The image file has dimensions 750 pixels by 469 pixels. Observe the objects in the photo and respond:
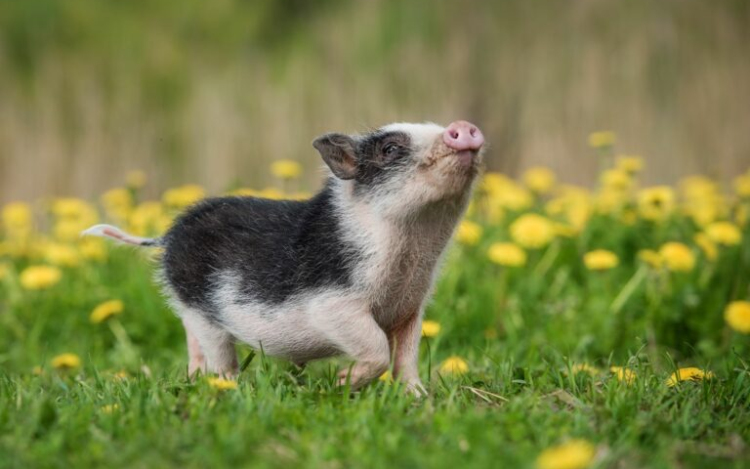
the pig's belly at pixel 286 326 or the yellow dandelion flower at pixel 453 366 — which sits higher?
the pig's belly at pixel 286 326

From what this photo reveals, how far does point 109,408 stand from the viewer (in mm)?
4074

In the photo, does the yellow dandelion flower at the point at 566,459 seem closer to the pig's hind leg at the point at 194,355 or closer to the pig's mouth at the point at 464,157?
the pig's mouth at the point at 464,157

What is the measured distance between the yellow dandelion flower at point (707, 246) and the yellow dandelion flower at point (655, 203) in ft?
1.22

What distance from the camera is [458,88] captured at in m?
11.6

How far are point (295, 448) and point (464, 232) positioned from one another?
455cm

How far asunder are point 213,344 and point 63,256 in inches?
138

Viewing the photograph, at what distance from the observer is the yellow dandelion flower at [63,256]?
8.14m

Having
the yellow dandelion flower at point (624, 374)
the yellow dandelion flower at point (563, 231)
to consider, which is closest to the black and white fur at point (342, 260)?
the yellow dandelion flower at point (624, 374)

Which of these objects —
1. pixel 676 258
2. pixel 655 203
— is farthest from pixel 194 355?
pixel 655 203

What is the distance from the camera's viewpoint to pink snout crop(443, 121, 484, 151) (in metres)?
4.38

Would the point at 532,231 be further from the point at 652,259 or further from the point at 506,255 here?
the point at 652,259

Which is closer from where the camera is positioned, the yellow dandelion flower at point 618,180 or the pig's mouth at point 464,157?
the pig's mouth at point 464,157

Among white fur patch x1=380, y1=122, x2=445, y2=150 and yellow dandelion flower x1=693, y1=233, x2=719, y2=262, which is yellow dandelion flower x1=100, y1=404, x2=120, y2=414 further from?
yellow dandelion flower x1=693, y1=233, x2=719, y2=262

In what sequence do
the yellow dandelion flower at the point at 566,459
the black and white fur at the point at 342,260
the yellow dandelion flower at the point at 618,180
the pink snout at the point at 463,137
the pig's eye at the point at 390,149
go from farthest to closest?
the yellow dandelion flower at the point at 618,180 → the pig's eye at the point at 390,149 → the black and white fur at the point at 342,260 → the pink snout at the point at 463,137 → the yellow dandelion flower at the point at 566,459
